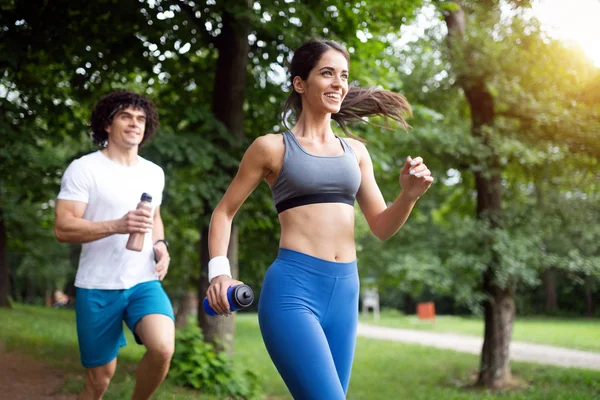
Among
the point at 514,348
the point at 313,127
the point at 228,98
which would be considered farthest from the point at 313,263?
the point at 514,348

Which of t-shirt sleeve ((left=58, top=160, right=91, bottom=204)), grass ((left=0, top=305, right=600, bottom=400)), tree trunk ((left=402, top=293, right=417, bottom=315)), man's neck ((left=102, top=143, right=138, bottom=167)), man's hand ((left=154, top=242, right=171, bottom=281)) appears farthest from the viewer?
tree trunk ((left=402, top=293, right=417, bottom=315))

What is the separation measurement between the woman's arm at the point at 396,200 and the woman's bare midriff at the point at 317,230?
280mm

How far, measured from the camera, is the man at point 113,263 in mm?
4074

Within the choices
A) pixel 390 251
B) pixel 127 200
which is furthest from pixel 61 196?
pixel 390 251

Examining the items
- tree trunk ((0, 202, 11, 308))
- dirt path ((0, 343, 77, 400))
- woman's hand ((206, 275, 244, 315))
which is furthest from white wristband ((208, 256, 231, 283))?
tree trunk ((0, 202, 11, 308))

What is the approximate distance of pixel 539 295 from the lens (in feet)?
136

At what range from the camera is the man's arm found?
154 inches

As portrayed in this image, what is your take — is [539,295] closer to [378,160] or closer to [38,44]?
[378,160]

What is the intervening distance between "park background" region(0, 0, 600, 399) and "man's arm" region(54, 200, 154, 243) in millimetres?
2775

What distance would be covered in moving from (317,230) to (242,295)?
21.6 inches

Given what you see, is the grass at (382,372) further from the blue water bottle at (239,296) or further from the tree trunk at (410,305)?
the tree trunk at (410,305)

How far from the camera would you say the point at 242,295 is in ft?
8.71

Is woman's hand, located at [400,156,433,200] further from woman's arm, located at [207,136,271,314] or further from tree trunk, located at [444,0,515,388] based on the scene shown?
tree trunk, located at [444,0,515,388]

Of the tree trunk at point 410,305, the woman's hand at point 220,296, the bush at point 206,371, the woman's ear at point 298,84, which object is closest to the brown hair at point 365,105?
the woman's ear at point 298,84
